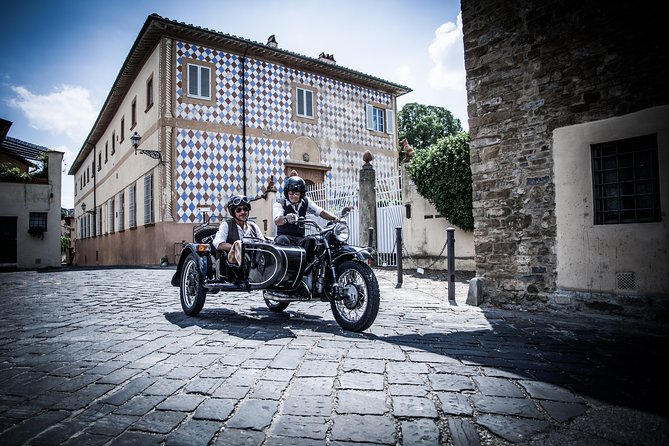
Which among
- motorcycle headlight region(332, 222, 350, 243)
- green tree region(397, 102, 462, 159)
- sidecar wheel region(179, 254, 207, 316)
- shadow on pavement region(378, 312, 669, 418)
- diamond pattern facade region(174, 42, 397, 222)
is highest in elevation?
green tree region(397, 102, 462, 159)

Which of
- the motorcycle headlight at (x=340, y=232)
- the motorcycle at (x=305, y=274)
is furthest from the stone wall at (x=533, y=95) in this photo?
the motorcycle headlight at (x=340, y=232)

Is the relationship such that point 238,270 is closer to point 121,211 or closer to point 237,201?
point 237,201

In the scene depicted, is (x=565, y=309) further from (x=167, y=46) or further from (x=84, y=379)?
(x=167, y=46)

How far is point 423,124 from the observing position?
128ft

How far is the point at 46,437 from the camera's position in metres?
1.92

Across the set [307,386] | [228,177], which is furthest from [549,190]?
[228,177]

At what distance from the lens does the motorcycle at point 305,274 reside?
4.11 meters

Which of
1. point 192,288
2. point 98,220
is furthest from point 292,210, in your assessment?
point 98,220

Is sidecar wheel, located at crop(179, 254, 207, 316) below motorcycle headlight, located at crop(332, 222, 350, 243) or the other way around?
below

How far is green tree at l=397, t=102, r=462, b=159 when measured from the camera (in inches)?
1529

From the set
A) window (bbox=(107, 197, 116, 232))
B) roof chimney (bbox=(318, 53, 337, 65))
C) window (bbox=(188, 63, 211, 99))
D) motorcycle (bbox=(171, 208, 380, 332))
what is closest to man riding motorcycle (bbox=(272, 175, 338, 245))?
motorcycle (bbox=(171, 208, 380, 332))

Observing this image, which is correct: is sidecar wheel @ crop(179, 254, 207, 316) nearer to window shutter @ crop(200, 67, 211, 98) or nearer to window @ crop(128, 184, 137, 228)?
window shutter @ crop(200, 67, 211, 98)

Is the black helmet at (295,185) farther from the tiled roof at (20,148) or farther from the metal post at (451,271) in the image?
the tiled roof at (20,148)

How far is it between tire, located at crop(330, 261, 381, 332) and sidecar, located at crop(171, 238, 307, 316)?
0.55 metres
